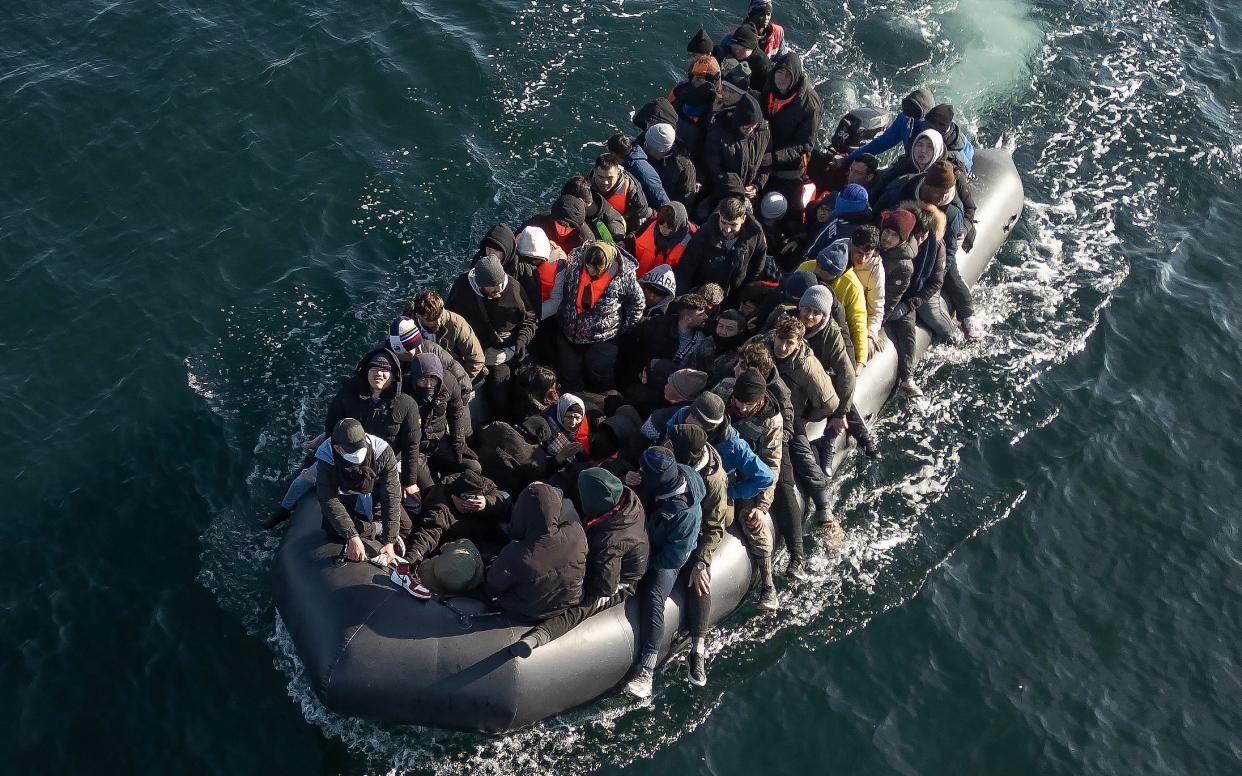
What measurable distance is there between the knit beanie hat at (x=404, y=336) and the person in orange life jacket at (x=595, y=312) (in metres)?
1.78

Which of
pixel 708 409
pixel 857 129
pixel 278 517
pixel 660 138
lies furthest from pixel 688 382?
pixel 857 129

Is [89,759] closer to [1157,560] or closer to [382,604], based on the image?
[382,604]

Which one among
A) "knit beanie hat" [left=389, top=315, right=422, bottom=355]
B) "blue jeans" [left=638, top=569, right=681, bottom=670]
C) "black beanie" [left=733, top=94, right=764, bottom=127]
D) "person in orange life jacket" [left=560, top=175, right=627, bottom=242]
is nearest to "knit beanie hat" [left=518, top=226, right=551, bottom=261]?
"person in orange life jacket" [left=560, top=175, right=627, bottom=242]

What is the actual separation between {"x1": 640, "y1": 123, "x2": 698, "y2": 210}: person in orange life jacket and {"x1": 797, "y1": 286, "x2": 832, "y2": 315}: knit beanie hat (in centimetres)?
300

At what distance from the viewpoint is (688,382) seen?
376 inches

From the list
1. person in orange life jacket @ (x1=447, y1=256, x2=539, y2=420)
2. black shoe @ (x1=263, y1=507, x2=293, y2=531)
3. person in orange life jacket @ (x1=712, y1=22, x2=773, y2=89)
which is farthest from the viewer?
person in orange life jacket @ (x1=712, y1=22, x2=773, y2=89)

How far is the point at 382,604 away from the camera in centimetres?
901

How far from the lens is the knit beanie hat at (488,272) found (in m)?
9.88

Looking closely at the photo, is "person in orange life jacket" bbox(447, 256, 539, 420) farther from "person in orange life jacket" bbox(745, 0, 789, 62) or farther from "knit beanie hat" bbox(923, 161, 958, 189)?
"person in orange life jacket" bbox(745, 0, 789, 62)

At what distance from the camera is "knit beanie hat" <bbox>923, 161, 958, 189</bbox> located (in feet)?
37.5

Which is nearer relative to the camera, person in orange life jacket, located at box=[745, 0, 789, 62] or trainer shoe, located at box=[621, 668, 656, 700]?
trainer shoe, located at box=[621, 668, 656, 700]

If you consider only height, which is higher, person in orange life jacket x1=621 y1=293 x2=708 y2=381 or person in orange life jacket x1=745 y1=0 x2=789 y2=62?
person in orange life jacket x1=745 y1=0 x2=789 y2=62

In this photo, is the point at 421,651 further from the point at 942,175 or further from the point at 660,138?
the point at 942,175

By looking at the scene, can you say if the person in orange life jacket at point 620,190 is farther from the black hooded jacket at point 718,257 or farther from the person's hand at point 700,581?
the person's hand at point 700,581
